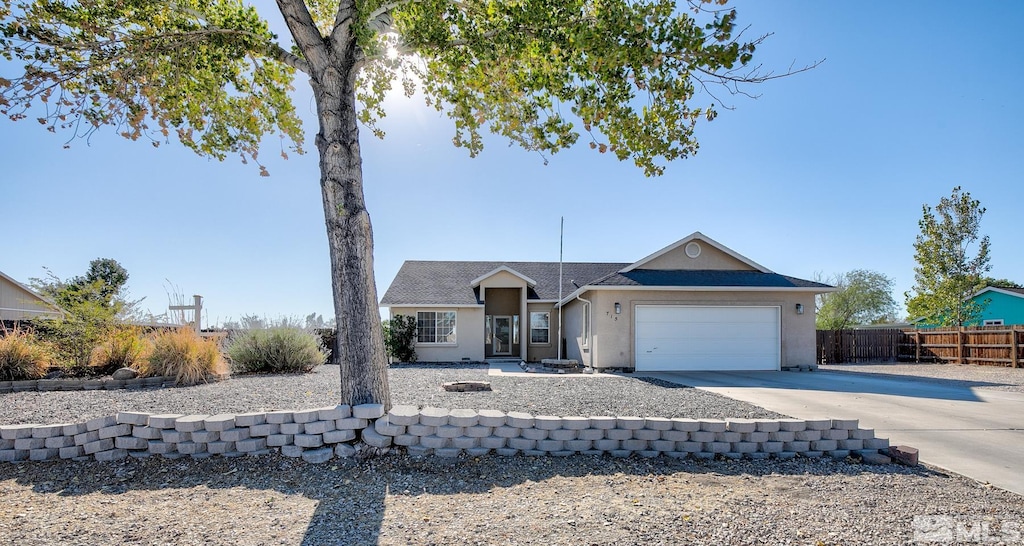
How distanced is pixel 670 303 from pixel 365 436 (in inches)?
427

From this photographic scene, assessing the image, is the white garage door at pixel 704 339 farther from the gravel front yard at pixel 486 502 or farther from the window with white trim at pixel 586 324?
the gravel front yard at pixel 486 502

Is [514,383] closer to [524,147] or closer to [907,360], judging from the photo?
[524,147]

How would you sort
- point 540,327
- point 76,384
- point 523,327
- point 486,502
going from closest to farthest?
point 486,502 → point 76,384 → point 523,327 → point 540,327

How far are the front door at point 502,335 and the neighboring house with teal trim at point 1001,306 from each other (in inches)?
793

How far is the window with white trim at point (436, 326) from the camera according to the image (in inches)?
694

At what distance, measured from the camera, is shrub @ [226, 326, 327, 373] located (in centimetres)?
1103

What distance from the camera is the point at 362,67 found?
5.30 metres

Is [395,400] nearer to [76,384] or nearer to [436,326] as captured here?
[76,384]

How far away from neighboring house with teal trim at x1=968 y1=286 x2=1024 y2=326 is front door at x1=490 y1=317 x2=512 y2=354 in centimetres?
2014

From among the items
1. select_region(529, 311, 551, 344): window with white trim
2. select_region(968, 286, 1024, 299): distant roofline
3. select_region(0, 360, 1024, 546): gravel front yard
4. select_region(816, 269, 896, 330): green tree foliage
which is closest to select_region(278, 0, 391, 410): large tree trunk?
select_region(0, 360, 1024, 546): gravel front yard

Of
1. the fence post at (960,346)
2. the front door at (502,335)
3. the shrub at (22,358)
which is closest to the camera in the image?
the shrub at (22,358)

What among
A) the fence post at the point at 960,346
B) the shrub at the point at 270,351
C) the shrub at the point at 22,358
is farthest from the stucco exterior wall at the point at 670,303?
the shrub at the point at 22,358

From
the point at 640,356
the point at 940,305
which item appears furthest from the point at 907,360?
the point at 640,356

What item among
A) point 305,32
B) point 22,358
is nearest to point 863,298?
point 305,32
